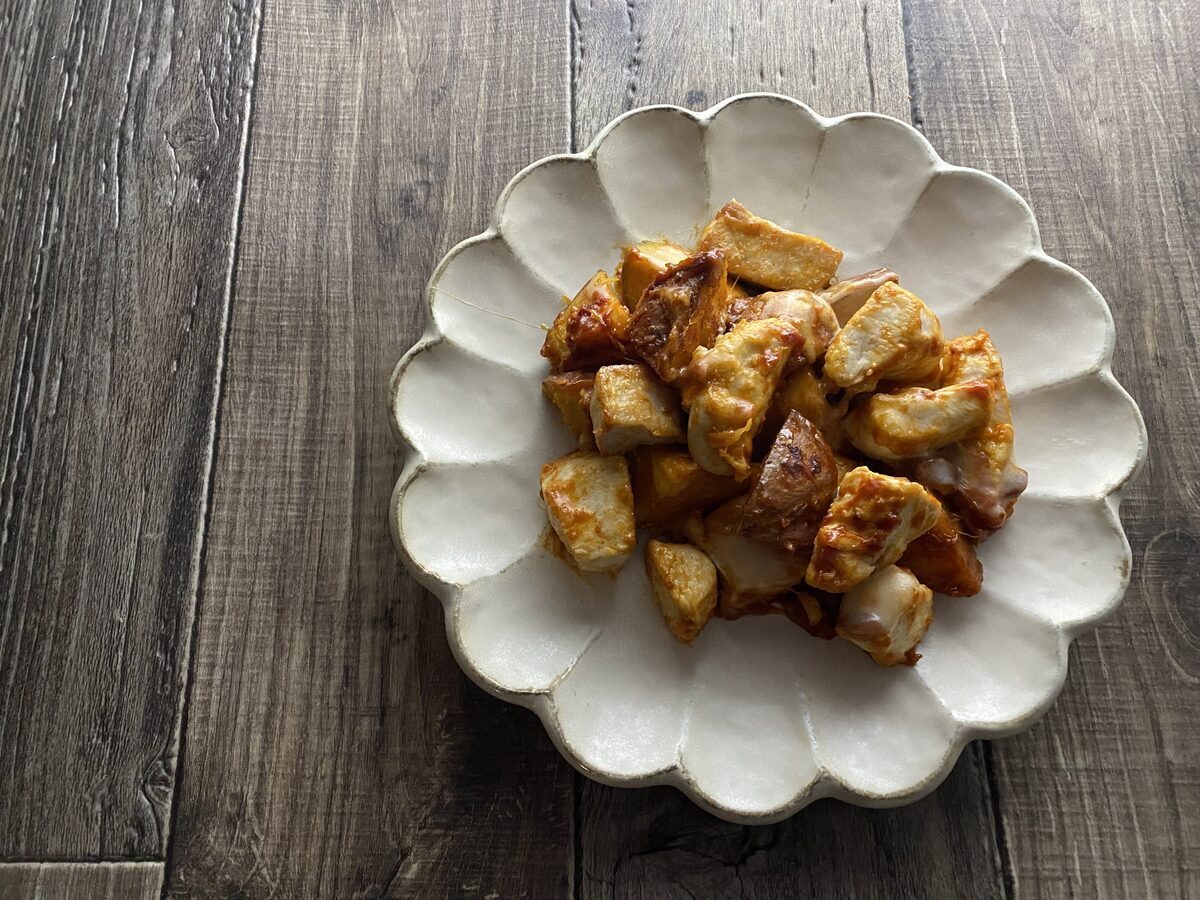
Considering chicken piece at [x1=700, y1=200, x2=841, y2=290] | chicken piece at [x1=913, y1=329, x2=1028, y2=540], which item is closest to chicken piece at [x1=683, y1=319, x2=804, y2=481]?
chicken piece at [x1=700, y1=200, x2=841, y2=290]

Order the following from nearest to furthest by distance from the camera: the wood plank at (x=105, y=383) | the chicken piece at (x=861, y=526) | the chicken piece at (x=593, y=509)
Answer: the chicken piece at (x=861, y=526) → the chicken piece at (x=593, y=509) → the wood plank at (x=105, y=383)

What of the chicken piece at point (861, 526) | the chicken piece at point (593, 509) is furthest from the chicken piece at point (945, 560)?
the chicken piece at point (593, 509)

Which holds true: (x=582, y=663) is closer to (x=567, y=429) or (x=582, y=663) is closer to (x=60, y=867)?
(x=567, y=429)

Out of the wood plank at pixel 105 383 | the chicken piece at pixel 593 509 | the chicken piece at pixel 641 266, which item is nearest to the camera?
the chicken piece at pixel 593 509

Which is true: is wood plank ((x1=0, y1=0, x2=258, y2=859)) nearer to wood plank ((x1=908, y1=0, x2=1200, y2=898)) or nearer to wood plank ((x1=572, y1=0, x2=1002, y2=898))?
wood plank ((x1=572, y1=0, x2=1002, y2=898))

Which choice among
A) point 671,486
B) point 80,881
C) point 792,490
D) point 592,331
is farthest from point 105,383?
point 792,490

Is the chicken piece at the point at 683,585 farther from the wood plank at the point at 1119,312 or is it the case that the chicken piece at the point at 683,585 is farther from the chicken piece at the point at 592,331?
the wood plank at the point at 1119,312

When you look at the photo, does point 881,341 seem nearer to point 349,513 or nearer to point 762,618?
point 762,618
